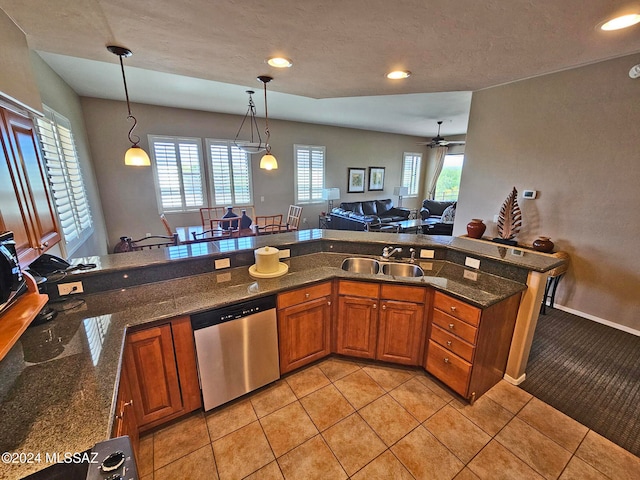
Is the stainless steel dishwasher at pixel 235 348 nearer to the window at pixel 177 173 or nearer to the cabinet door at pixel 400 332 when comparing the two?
the cabinet door at pixel 400 332

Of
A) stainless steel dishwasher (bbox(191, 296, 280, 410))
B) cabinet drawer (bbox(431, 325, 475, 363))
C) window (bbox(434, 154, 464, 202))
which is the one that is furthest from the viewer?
window (bbox(434, 154, 464, 202))

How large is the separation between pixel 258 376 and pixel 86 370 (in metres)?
1.16

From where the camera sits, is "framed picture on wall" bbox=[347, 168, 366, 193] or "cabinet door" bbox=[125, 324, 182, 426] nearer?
"cabinet door" bbox=[125, 324, 182, 426]

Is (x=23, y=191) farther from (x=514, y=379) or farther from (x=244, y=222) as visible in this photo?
(x=514, y=379)

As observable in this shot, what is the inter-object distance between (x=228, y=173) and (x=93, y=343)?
5012mm

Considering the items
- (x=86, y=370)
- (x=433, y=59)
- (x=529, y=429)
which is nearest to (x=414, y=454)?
(x=529, y=429)

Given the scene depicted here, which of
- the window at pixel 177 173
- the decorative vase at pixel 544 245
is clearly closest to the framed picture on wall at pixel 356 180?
the window at pixel 177 173

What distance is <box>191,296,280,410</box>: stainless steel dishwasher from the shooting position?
5.88ft

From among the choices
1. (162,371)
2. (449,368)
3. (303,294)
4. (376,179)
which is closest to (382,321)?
(449,368)

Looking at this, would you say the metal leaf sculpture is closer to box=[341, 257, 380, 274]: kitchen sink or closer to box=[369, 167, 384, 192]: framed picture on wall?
box=[341, 257, 380, 274]: kitchen sink

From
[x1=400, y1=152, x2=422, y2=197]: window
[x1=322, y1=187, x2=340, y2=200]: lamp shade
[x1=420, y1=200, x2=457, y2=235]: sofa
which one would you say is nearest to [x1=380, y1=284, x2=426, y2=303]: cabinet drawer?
[x1=420, y1=200, x2=457, y2=235]: sofa

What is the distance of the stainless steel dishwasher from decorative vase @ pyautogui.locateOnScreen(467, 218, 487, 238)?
302cm

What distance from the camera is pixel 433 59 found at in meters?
2.12

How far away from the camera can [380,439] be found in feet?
5.81
